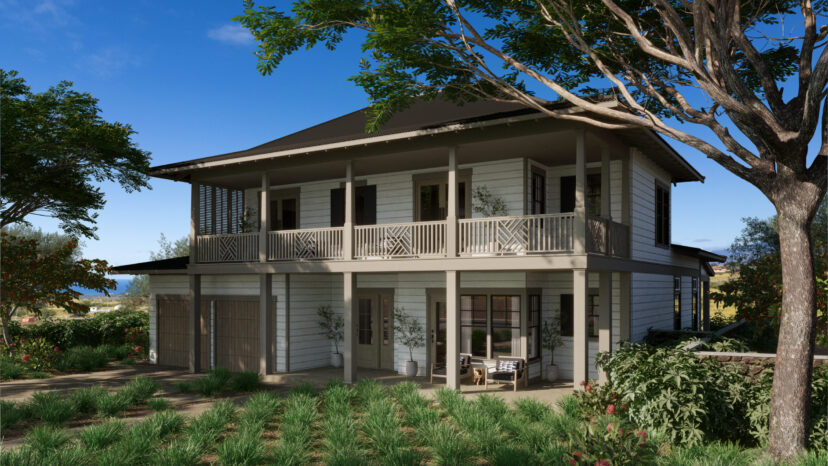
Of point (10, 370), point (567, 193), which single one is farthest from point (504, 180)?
point (10, 370)

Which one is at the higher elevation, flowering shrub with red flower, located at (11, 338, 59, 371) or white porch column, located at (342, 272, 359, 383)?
white porch column, located at (342, 272, 359, 383)

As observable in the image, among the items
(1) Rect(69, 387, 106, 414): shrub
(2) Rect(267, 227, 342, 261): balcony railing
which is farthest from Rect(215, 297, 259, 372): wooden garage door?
(1) Rect(69, 387, 106, 414): shrub

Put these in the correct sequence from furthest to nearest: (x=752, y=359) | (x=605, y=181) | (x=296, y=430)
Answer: (x=605, y=181), (x=752, y=359), (x=296, y=430)

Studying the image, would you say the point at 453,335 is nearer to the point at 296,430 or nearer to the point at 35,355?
the point at 296,430

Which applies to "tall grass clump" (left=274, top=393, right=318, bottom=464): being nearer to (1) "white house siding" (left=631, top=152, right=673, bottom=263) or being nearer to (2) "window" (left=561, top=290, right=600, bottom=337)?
(2) "window" (left=561, top=290, right=600, bottom=337)

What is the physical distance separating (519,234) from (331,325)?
783 cm

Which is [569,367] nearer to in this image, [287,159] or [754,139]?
[754,139]

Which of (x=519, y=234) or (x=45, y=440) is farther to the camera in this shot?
(x=519, y=234)

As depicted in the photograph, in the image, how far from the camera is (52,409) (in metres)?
11.1

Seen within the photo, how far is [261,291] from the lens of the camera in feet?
55.5

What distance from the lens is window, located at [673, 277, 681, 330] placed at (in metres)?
19.6

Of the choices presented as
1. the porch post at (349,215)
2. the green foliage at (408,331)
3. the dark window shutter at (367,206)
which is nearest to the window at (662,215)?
the green foliage at (408,331)

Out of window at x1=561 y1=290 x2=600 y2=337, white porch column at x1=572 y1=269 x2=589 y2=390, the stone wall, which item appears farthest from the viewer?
window at x1=561 y1=290 x2=600 y2=337

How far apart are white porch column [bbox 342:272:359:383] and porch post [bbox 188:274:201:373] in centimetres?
567
